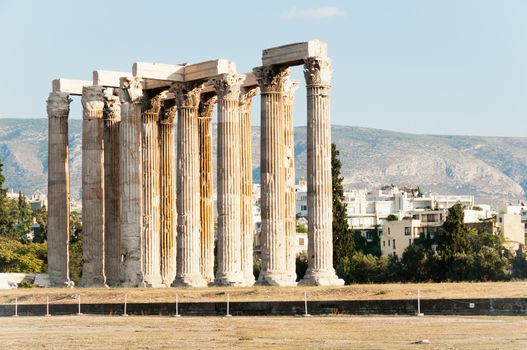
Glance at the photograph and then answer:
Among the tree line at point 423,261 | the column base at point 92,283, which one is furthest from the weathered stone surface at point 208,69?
the tree line at point 423,261

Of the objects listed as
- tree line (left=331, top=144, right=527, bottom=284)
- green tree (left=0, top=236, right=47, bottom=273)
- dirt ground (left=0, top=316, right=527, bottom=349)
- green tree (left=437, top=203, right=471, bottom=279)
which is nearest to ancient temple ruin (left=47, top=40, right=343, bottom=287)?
dirt ground (left=0, top=316, right=527, bottom=349)

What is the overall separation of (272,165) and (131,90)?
11.3 m

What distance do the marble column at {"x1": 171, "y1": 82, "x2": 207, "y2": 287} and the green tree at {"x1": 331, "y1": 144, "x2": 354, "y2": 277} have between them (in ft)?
104

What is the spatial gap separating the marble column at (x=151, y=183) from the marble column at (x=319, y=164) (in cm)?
1274

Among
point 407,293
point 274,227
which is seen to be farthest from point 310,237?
point 407,293

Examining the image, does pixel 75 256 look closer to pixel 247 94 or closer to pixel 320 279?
pixel 247 94

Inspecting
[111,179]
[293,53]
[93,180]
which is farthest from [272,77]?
[93,180]

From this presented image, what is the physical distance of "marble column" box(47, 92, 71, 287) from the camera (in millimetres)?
95938

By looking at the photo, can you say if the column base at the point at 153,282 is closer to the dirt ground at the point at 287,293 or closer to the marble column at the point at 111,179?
the dirt ground at the point at 287,293

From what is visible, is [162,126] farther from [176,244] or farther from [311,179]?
[311,179]

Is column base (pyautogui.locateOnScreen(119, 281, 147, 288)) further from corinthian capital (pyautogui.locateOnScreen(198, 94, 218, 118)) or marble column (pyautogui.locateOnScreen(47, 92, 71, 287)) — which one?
corinthian capital (pyautogui.locateOnScreen(198, 94, 218, 118))

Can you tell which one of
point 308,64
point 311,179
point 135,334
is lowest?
point 135,334

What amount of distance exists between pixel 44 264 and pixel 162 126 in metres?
58.3

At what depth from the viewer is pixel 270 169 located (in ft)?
270
